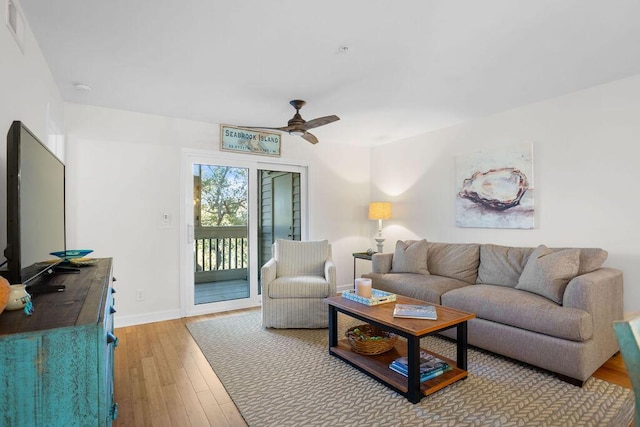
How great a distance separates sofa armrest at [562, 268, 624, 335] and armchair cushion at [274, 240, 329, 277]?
89.7 inches

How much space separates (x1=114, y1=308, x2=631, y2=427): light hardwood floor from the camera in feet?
6.42

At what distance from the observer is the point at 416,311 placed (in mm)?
2354

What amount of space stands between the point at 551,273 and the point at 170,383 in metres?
2.94

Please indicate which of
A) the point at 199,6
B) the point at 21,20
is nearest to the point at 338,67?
the point at 199,6

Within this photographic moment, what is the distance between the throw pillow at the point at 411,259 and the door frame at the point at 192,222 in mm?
1804

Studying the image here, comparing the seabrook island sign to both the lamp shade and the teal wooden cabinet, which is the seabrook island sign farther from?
the teal wooden cabinet

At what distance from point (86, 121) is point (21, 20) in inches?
68.1

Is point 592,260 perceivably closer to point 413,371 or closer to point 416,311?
point 416,311

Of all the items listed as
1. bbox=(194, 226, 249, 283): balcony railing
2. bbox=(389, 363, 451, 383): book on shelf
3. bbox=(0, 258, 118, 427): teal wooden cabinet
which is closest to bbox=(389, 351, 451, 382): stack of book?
bbox=(389, 363, 451, 383): book on shelf

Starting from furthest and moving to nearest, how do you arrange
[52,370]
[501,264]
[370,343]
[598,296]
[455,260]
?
[455,260] < [501,264] < [370,343] < [598,296] < [52,370]

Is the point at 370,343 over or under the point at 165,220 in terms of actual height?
under

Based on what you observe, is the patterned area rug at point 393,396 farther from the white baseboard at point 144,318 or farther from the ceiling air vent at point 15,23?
the ceiling air vent at point 15,23

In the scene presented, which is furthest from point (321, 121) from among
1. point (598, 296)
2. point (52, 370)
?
point (52, 370)

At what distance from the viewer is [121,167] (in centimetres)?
364
